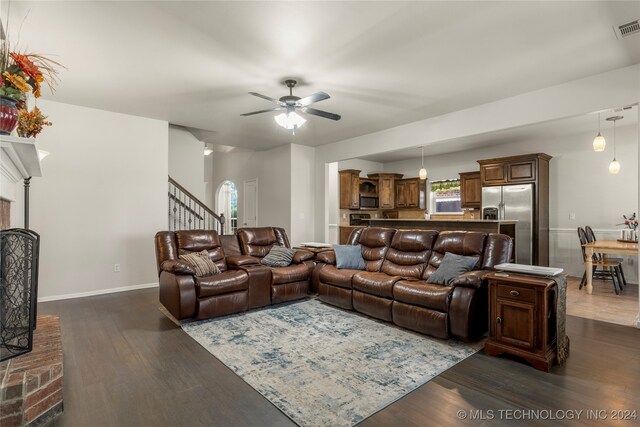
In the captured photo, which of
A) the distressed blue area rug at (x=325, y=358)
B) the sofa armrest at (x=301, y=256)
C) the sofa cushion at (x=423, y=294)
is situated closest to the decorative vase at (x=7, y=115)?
the distressed blue area rug at (x=325, y=358)

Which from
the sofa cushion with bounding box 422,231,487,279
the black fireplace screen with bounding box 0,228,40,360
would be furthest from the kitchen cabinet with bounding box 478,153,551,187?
the black fireplace screen with bounding box 0,228,40,360

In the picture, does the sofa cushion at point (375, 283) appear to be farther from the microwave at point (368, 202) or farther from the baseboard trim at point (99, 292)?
the microwave at point (368, 202)

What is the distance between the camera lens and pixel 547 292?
2.54 metres

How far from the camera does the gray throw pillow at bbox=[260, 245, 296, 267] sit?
15.3 feet

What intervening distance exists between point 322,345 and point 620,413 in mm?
2082

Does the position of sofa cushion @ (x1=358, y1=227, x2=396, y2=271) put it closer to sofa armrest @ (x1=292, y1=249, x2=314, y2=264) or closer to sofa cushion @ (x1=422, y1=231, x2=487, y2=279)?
sofa cushion @ (x1=422, y1=231, x2=487, y2=279)

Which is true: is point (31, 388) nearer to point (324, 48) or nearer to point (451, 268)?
point (324, 48)

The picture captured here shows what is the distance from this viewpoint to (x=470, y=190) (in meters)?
7.71

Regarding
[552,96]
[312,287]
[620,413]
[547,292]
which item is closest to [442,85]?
[552,96]

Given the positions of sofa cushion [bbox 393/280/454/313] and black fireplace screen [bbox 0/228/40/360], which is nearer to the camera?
black fireplace screen [bbox 0/228/40/360]

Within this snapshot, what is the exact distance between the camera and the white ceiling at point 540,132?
5.25 m

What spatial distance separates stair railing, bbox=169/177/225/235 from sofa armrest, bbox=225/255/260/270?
190 centimetres

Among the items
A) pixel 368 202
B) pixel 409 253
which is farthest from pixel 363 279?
pixel 368 202

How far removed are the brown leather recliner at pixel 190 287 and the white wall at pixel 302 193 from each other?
3024 millimetres
